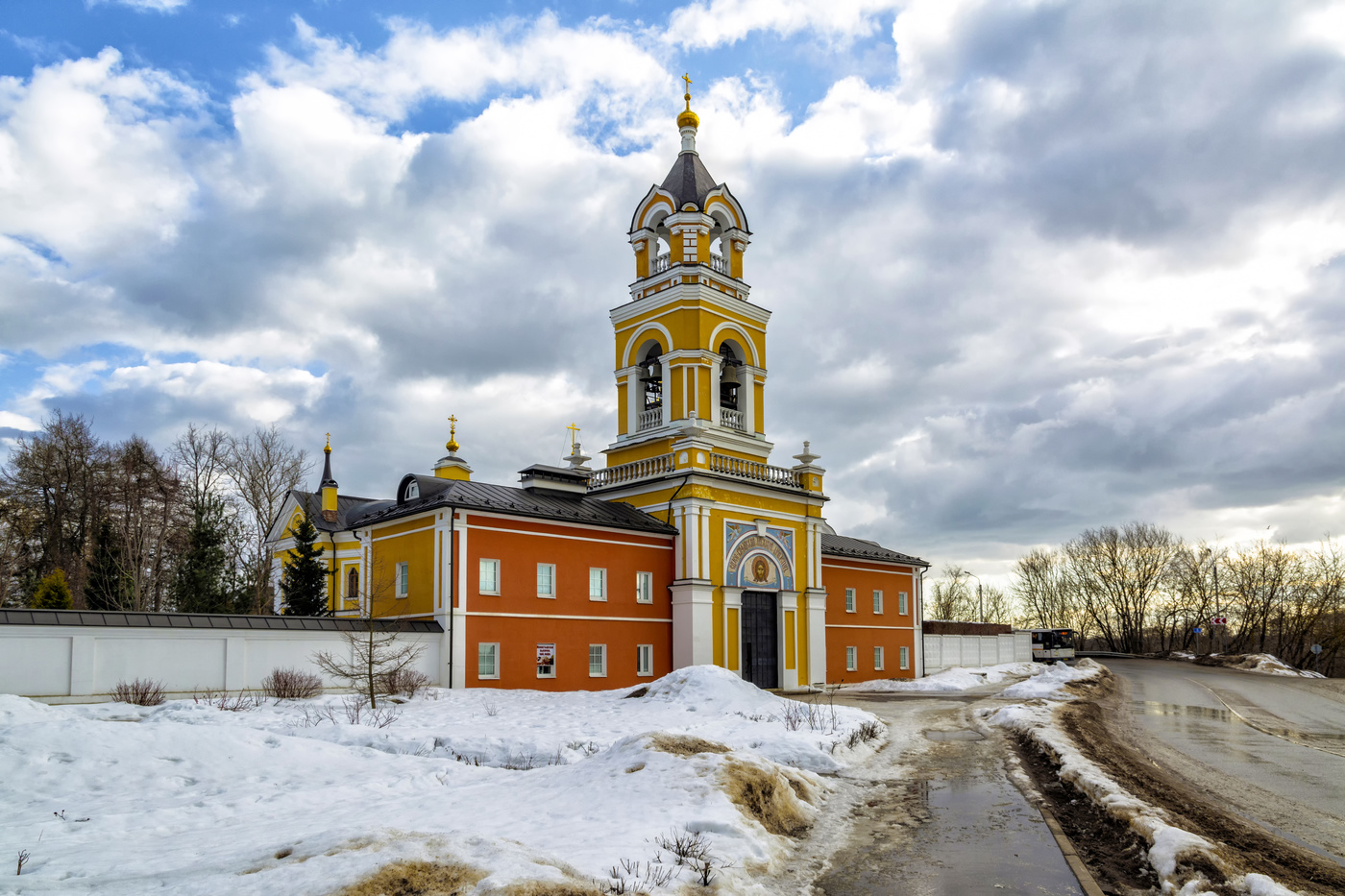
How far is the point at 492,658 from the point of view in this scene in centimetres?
2653

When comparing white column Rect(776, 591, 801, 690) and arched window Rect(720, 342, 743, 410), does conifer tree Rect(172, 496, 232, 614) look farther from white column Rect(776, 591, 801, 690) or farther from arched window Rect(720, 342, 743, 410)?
white column Rect(776, 591, 801, 690)

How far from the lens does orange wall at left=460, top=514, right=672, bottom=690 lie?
2656 cm

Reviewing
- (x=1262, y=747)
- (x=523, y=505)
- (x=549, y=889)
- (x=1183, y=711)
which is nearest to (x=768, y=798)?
(x=549, y=889)

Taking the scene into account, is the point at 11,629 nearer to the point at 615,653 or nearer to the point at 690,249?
the point at 615,653

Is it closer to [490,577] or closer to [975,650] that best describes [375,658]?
[490,577]

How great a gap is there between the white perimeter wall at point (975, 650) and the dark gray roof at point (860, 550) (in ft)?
20.8

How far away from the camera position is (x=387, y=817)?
28.8 feet

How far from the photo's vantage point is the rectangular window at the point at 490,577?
87.1 ft

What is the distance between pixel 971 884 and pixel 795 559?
2802 cm

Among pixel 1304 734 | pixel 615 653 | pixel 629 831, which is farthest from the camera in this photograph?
pixel 615 653

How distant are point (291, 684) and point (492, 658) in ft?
21.0

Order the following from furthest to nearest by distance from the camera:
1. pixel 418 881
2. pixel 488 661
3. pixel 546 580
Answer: pixel 546 580 < pixel 488 661 < pixel 418 881

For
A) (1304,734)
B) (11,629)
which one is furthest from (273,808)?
(1304,734)

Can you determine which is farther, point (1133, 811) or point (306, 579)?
point (306, 579)
